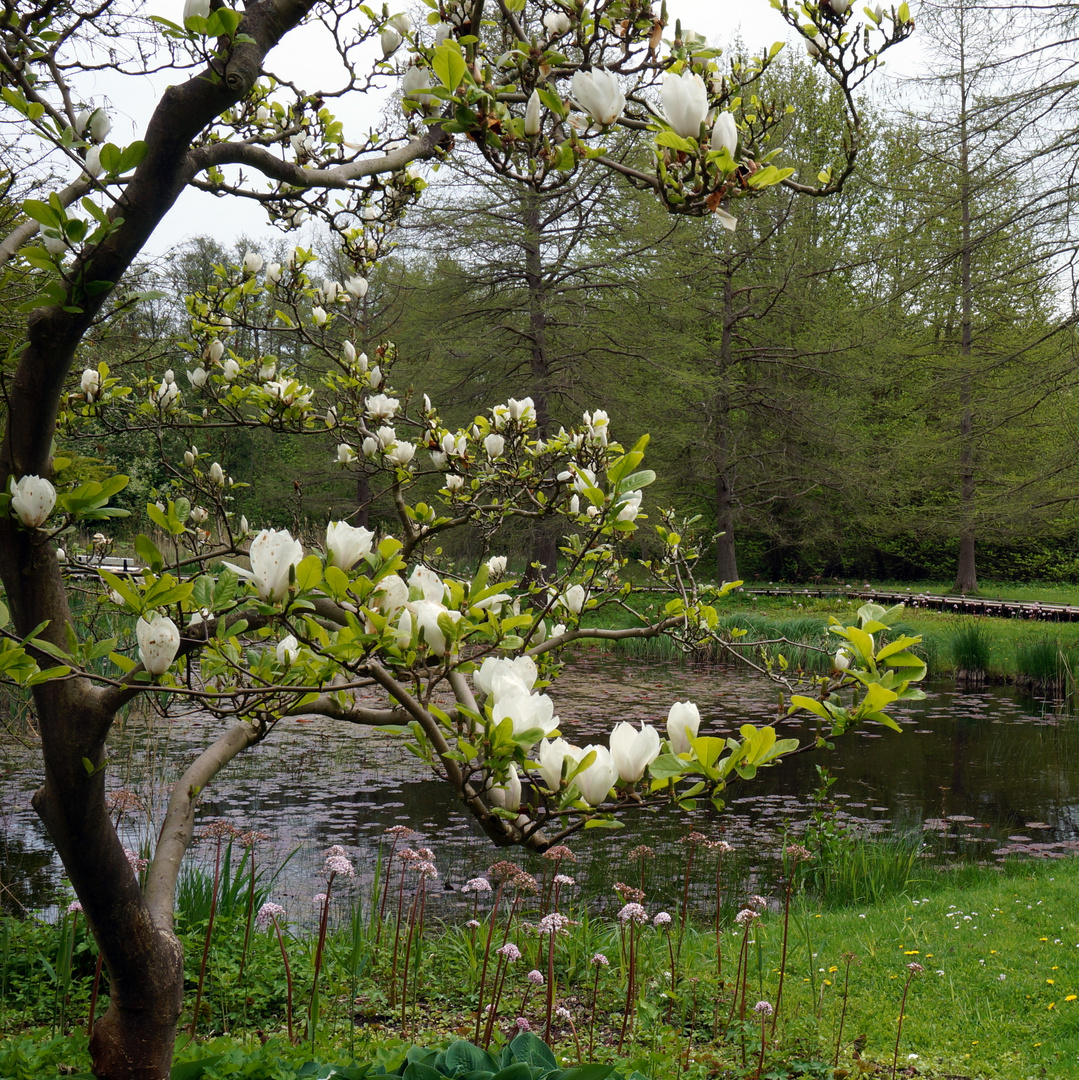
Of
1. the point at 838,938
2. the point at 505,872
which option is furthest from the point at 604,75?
the point at 838,938

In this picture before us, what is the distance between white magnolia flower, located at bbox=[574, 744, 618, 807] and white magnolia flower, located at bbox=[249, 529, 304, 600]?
46 cm

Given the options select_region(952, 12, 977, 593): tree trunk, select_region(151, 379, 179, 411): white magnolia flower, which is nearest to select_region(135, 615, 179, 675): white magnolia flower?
select_region(151, 379, 179, 411): white magnolia flower

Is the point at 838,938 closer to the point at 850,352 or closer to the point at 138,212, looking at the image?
the point at 138,212

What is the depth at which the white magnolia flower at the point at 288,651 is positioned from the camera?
4.31ft

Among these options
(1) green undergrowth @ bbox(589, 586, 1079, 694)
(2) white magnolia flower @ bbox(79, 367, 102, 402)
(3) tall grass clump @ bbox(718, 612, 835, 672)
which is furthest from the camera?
(3) tall grass clump @ bbox(718, 612, 835, 672)

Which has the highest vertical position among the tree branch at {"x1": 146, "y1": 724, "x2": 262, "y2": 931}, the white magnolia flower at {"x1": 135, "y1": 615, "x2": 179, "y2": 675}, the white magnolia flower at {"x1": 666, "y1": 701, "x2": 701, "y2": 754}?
the white magnolia flower at {"x1": 135, "y1": 615, "x2": 179, "y2": 675}

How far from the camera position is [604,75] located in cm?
130

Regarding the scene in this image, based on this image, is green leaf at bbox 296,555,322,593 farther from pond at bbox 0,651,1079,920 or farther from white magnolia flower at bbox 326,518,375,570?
pond at bbox 0,651,1079,920

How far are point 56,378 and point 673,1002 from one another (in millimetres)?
2836

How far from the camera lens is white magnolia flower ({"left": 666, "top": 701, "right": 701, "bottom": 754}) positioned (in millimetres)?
1155

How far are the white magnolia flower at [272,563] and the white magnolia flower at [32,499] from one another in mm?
413

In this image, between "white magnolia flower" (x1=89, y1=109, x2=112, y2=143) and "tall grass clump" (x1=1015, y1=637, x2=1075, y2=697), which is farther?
"tall grass clump" (x1=1015, y1=637, x2=1075, y2=697)

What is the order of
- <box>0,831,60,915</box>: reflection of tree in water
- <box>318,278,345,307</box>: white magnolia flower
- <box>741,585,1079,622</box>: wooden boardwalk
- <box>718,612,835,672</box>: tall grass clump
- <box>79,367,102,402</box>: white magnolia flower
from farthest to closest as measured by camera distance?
<box>741,585,1079,622</box>: wooden boardwalk
<box>718,612,835,672</box>: tall grass clump
<box>0,831,60,915</box>: reflection of tree in water
<box>318,278,345,307</box>: white magnolia flower
<box>79,367,102,402</box>: white magnolia flower

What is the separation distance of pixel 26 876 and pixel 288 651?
3.98 metres
